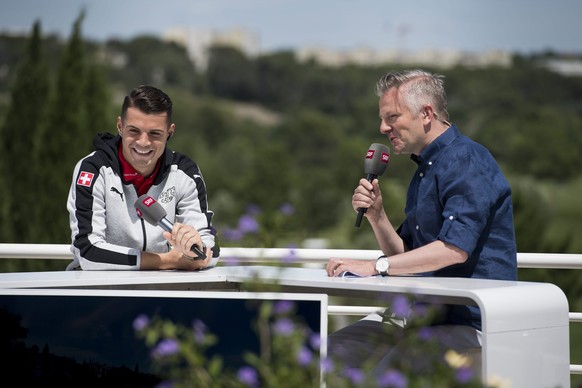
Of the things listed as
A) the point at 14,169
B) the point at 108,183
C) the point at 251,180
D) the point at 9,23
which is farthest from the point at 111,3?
the point at 108,183

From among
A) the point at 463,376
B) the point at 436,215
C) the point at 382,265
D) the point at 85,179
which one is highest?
the point at 85,179

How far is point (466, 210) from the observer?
3.04m

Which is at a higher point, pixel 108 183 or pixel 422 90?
pixel 422 90

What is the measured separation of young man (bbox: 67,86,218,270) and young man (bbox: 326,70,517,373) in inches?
22.6

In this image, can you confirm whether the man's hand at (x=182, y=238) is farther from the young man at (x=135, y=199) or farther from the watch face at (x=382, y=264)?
the watch face at (x=382, y=264)

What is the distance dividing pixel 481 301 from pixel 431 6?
66.3 meters

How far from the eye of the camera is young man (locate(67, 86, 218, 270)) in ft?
11.0

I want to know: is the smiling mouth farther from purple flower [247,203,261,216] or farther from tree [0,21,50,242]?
tree [0,21,50,242]

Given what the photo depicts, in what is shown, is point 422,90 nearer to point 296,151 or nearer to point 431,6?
point 296,151

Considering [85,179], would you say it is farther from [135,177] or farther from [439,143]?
[439,143]

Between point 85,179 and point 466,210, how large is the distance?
1264mm

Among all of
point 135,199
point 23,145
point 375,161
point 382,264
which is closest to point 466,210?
point 382,264

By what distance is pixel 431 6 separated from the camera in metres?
67.1

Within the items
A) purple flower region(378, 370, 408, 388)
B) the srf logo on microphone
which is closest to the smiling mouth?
the srf logo on microphone
